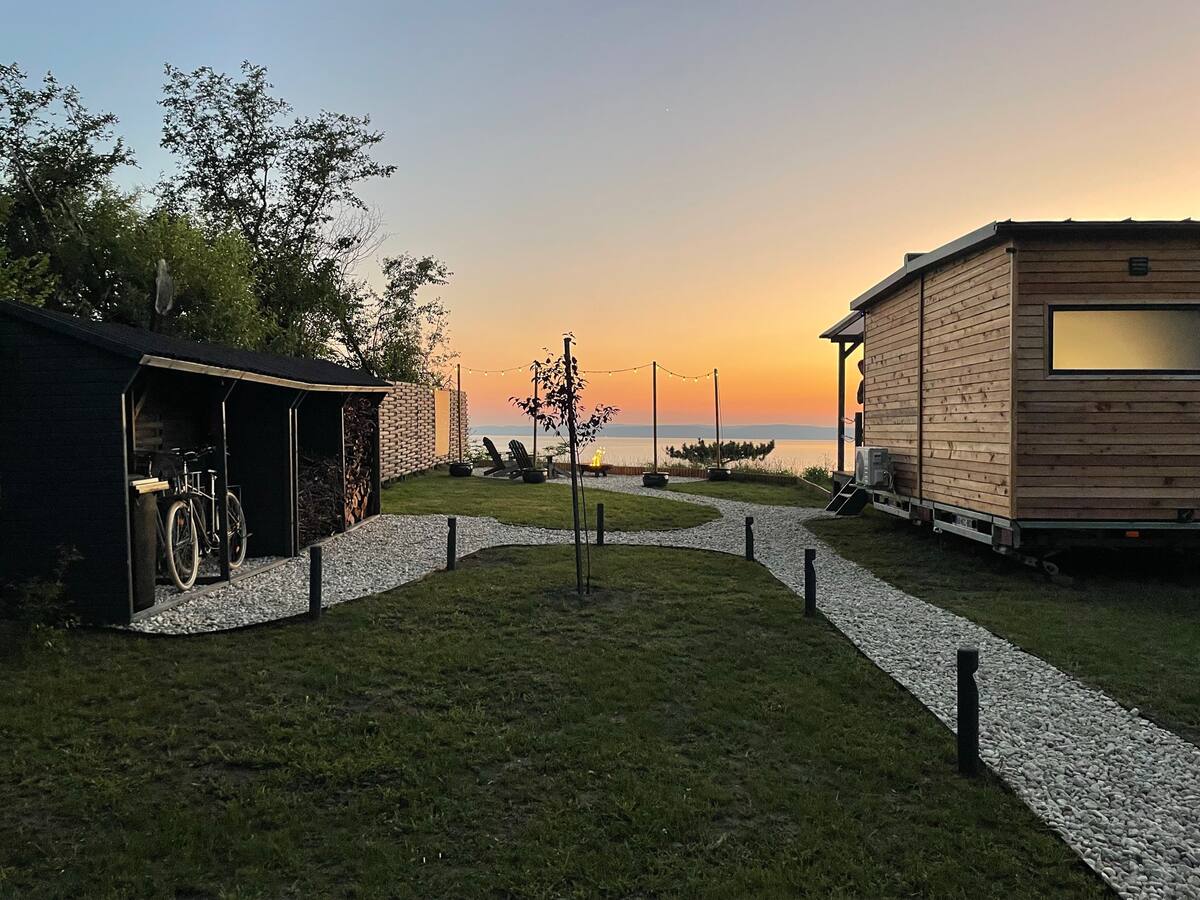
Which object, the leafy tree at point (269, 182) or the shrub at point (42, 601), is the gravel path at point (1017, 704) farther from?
the leafy tree at point (269, 182)

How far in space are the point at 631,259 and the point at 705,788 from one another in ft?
59.5

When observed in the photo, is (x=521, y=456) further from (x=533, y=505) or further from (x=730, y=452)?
(x=730, y=452)

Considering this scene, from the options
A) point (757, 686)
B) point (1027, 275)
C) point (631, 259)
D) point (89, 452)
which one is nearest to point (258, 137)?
point (631, 259)

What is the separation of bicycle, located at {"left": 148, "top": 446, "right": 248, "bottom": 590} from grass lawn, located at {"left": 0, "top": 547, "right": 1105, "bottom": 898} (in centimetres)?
141

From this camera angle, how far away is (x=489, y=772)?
3850mm

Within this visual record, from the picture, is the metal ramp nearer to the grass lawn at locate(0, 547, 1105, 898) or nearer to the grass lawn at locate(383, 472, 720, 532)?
the grass lawn at locate(383, 472, 720, 532)

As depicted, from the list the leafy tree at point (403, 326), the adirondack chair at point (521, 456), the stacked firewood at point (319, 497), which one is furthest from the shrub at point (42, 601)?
the leafy tree at point (403, 326)

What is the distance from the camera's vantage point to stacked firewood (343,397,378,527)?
41.9 ft

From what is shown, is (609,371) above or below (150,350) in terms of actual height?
above

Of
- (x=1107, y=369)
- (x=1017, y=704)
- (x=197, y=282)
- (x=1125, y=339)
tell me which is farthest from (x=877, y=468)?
(x=197, y=282)

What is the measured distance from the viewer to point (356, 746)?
413cm

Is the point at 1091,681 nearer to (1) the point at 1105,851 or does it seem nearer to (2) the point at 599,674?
(1) the point at 1105,851

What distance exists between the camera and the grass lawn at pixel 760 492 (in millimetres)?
17688

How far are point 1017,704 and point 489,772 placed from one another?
11.5ft
